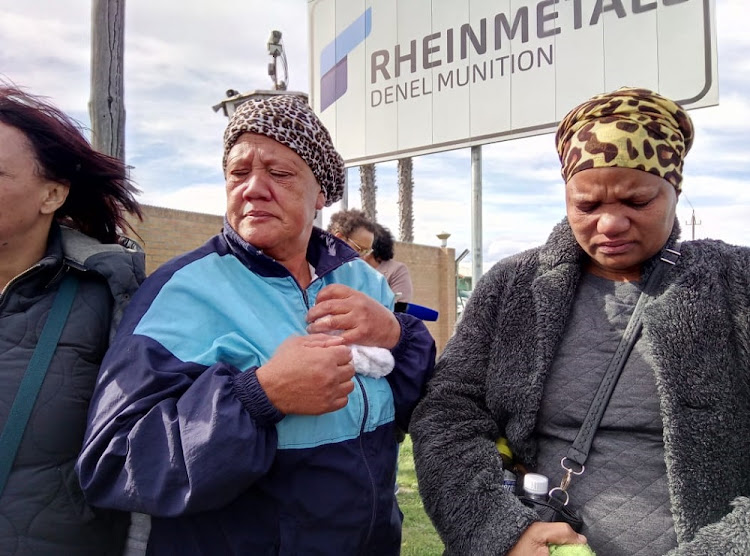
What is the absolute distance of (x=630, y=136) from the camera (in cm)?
147

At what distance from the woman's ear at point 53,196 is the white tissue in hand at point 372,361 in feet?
2.97

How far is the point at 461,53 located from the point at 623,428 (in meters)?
4.65

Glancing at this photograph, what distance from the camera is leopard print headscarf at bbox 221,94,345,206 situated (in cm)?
170

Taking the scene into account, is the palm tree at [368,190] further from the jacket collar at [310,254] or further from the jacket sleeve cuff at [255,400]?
the jacket sleeve cuff at [255,400]

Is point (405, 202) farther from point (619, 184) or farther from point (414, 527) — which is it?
point (619, 184)

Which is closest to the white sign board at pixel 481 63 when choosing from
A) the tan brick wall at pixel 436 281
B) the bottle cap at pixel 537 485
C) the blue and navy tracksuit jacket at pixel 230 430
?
the bottle cap at pixel 537 485

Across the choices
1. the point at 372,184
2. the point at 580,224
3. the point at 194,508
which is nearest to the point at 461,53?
the point at 580,224

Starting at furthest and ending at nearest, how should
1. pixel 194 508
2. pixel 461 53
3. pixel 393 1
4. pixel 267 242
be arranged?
pixel 393 1 < pixel 461 53 < pixel 267 242 < pixel 194 508

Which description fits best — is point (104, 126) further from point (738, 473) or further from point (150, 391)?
point (738, 473)

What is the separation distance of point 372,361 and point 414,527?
2999 millimetres

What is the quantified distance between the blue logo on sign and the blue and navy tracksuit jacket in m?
4.99

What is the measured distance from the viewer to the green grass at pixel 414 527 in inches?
151

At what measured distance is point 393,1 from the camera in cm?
593

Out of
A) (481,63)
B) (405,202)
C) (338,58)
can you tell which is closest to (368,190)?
(405,202)
